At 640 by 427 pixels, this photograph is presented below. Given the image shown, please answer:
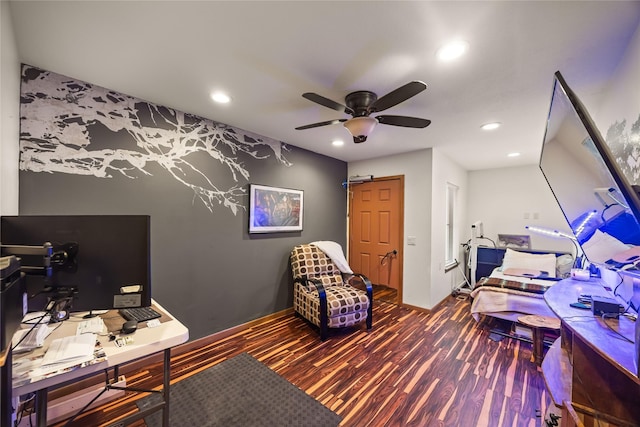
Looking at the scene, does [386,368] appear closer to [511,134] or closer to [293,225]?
[293,225]

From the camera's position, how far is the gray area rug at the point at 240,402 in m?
1.67

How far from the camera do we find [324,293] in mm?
2773

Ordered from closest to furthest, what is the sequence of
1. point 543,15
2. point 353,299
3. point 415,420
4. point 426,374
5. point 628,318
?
1. point 543,15
2. point 628,318
3. point 415,420
4. point 426,374
5. point 353,299

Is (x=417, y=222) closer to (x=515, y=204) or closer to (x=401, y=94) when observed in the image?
(x=401, y=94)

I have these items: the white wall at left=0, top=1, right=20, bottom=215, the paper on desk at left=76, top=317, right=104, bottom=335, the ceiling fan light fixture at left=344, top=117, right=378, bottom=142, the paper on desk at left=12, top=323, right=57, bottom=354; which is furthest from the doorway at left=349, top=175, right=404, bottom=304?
the white wall at left=0, top=1, right=20, bottom=215

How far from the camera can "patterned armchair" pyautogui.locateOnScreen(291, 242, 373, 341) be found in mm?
2760

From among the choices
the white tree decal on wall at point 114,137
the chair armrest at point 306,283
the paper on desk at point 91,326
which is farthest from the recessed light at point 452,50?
the chair armrest at point 306,283

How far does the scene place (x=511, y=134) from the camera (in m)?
2.96

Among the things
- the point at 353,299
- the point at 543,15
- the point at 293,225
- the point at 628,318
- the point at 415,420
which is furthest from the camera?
the point at 293,225

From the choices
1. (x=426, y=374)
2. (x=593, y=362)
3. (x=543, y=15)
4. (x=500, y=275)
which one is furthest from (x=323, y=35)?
(x=500, y=275)

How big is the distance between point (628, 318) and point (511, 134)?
233cm

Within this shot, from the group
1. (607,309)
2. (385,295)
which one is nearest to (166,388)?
(607,309)

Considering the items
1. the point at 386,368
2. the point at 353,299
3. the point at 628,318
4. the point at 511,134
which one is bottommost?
the point at 386,368

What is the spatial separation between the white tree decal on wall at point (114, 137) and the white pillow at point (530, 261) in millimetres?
4331
